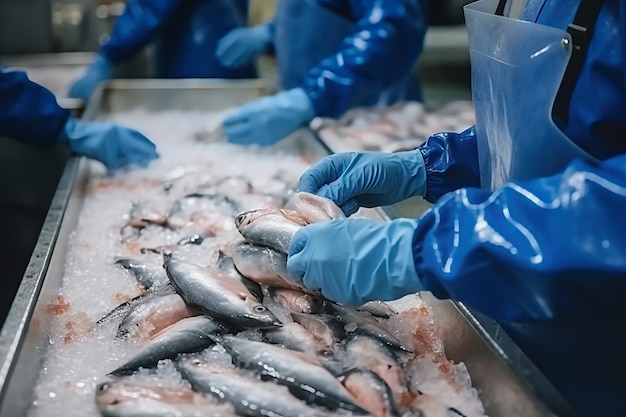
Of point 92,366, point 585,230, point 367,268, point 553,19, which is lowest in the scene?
point 92,366

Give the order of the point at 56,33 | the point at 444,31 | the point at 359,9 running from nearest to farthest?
the point at 359,9
the point at 56,33
the point at 444,31

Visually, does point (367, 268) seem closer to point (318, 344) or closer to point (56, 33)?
point (318, 344)

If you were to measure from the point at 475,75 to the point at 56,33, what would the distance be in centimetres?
415

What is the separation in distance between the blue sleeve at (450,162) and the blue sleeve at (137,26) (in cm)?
266

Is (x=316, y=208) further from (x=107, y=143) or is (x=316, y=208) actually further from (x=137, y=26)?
(x=137, y=26)

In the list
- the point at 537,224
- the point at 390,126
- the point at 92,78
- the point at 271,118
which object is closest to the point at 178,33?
the point at 92,78

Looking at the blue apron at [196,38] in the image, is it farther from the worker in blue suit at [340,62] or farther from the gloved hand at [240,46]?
the worker in blue suit at [340,62]

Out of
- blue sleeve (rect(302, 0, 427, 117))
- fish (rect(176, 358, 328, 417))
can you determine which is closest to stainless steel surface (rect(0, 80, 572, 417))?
fish (rect(176, 358, 328, 417))

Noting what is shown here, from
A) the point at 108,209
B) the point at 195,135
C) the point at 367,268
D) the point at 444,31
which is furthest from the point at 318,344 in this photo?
the point at 444,31

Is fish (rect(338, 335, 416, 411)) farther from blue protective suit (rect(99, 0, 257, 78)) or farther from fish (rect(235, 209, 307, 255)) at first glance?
blue protective suit (rect(99, 0, 257, 78))

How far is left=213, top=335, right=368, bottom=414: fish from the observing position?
117cm

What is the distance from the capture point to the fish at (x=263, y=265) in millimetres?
1497

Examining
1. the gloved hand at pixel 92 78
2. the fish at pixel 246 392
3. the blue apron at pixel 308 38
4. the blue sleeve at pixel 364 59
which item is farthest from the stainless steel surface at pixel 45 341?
the gloved hand at pixel 92 78

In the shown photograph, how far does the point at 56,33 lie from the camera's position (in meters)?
4.84
